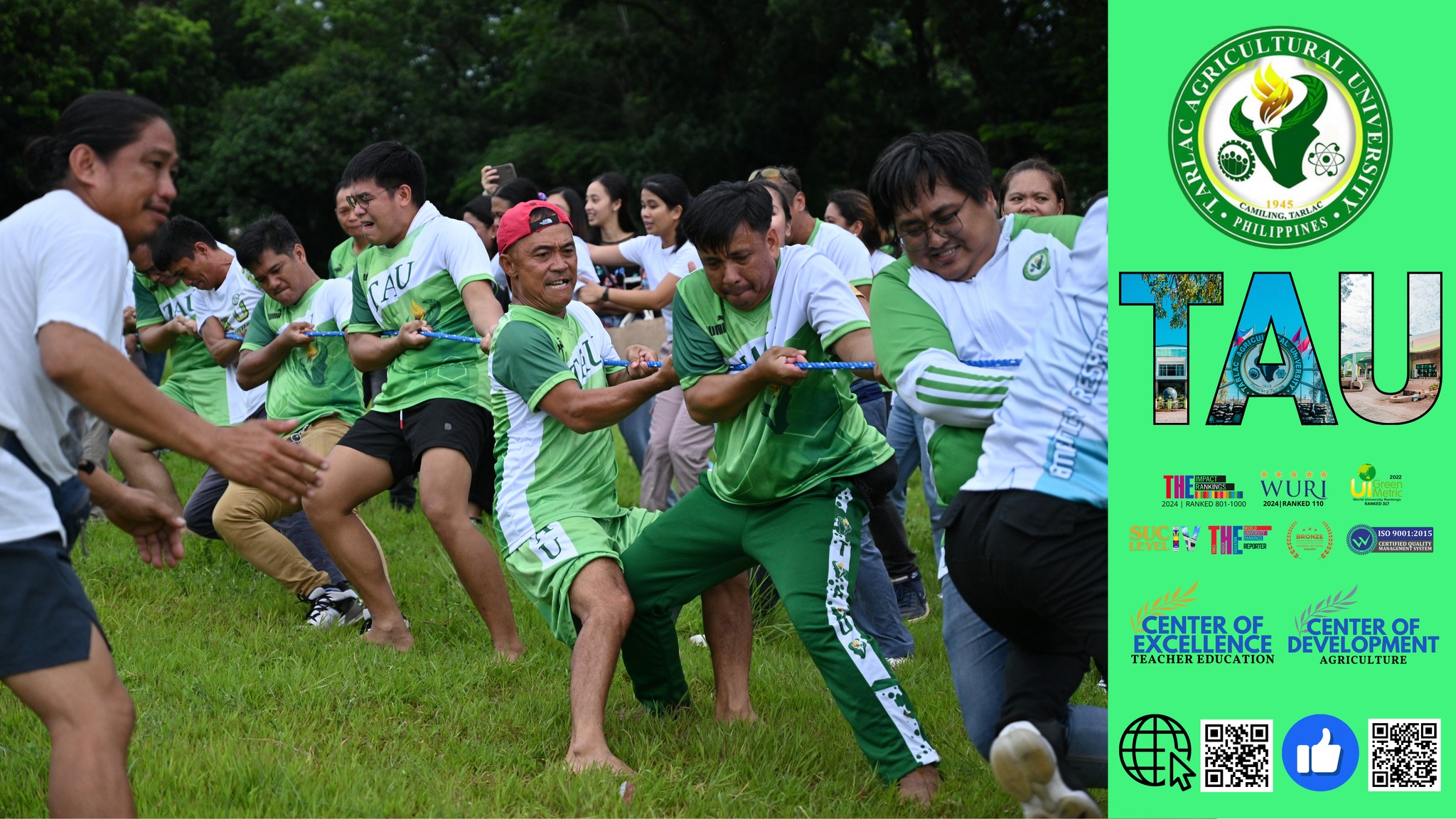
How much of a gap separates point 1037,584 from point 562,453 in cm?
206

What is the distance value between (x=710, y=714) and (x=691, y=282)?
1.57m

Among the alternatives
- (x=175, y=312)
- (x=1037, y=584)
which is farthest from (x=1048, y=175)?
(x=175, y=312)

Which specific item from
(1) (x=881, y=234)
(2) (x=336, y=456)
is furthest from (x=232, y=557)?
(1) (x=881, y=234)

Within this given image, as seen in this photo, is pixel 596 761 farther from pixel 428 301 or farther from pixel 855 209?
pixel 855 209

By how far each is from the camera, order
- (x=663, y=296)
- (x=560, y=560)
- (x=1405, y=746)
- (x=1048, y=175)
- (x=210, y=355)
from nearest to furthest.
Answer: (x=1405, y=746), (x=560, y=560), (x=1048, y=175), (x=210, y=355), (x=663, y=296)

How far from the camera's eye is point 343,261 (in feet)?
22.5

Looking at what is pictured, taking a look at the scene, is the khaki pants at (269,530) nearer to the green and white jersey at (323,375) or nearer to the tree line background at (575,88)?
the green and white jersey at (323,375)

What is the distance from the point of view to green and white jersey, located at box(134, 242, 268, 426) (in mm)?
7309

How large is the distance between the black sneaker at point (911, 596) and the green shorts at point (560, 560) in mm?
2127

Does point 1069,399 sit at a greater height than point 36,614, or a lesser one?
greater

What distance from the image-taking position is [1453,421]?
9.16 ft

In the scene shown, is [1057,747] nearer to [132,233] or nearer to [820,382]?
[820,382]

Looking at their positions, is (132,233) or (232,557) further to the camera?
(232,557)

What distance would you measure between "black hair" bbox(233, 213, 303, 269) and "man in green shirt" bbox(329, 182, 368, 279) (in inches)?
9.2
